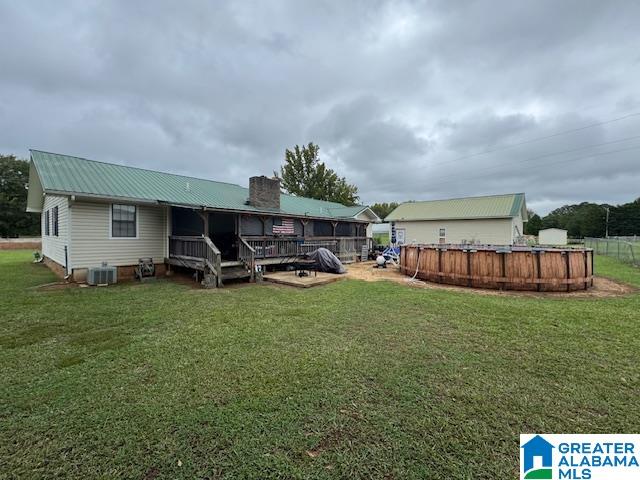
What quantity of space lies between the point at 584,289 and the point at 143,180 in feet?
54.8

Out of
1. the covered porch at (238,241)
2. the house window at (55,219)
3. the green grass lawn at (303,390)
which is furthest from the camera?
the house window at (55,219)

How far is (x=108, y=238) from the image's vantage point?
977 centimetres

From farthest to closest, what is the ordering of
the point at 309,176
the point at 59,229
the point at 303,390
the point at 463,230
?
the point at 309,176
the point at 463,230
the point at 59,229
the point at 303,390

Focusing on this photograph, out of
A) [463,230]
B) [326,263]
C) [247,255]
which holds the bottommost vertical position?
[326,263]

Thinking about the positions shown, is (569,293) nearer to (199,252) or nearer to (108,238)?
(199,252)

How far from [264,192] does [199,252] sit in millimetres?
6165

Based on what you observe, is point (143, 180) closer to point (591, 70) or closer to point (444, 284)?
point (444, 284)

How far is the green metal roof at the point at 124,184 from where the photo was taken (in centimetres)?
908

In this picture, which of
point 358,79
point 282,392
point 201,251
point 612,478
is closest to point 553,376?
point 612,478

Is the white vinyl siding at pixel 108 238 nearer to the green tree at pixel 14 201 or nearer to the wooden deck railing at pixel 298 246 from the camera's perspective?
the wooden deck railing at pixel 298 246

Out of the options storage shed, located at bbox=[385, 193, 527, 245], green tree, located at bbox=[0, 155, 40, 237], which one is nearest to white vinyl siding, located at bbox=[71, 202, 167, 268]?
storage shed, located at bbox=[385, 193, 527, 245]

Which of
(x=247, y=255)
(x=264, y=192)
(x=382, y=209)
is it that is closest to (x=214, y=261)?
(x=247, y=255)

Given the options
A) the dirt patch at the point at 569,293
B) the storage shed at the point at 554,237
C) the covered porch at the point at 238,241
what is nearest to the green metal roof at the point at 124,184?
the covered porch at the point at 238,241

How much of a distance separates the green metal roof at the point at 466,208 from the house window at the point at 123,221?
Answer: 2364 centimetres
